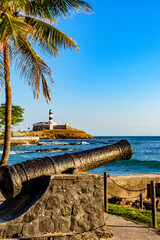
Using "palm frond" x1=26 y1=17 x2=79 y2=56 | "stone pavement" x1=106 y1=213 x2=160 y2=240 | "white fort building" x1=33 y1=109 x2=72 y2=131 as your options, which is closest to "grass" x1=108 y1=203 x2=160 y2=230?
"stone pavement" x1=106 y1=213 x2=160 y2=240

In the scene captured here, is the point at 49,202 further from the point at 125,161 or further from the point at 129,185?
the point at 125,161

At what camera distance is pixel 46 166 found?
13.9ft

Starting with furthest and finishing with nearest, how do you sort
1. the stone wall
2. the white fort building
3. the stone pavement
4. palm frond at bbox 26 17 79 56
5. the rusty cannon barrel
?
the white fort building < palm frond at bbox 26 17 79 56 < the stone pavement < the rusty cannon barrel < the stone wall

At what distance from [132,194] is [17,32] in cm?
629

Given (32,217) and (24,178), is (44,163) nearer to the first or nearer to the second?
(24,178)

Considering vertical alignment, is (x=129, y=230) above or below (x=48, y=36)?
below

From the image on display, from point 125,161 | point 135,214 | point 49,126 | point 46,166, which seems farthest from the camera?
point 49,126

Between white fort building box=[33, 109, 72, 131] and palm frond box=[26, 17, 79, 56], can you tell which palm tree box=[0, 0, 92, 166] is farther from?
white fort building box=[33, 109, 72, 131]

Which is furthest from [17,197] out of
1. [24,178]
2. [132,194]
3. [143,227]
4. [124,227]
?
[132,194]

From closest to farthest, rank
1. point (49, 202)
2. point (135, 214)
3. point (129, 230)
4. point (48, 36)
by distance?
1. point (49, 202)
2. point (129, 230)
3. point (135, 214)
4. point (48, 36)

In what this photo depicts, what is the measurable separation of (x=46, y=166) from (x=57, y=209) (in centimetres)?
70

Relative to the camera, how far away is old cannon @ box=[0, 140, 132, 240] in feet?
12.3

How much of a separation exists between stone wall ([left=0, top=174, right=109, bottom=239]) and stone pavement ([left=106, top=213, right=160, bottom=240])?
381 millimetres

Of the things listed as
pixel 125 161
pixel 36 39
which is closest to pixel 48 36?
pixel 36 39
